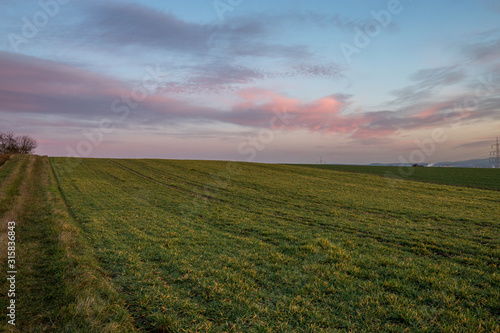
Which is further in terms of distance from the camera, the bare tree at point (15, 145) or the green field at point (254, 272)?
the bare tree at point (15, 145)

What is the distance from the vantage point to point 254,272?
28.5ft

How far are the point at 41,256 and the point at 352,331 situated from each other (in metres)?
11.0

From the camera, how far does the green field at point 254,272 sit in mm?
6070

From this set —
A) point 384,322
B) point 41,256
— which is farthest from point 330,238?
point 41,256

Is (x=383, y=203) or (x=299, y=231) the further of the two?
(x=383, y=203)

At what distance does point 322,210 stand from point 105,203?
60.7ft

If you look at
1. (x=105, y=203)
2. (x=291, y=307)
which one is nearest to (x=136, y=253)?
(x=291, y=307)

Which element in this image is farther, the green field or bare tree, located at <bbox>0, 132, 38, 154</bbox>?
bare tree, located at <bbox>0, 132, 38, 154</bbox>

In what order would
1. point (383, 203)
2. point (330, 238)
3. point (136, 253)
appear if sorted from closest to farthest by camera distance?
point (136, 253) < point (330, 238) < point (383, 203)

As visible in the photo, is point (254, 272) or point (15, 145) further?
point (15, 145)

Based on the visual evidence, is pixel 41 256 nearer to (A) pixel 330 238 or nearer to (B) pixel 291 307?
(B) pixel 291 307

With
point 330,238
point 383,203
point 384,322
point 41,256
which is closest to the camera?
point 384,322

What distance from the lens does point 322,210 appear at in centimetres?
2089

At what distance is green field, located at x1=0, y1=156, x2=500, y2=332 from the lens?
6070 mm
